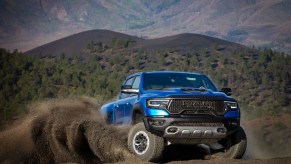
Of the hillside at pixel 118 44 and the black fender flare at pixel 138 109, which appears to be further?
the hillside at pixel 118 44

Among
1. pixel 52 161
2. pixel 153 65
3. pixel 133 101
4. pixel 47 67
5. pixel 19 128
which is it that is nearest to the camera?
pixel 133 101

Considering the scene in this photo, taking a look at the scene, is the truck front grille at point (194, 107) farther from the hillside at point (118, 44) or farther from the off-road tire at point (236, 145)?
the hillside at point (118, 44)

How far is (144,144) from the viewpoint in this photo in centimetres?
942

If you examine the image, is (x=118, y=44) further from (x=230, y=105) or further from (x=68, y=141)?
(x=230, y=105)

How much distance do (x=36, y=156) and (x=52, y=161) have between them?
1.32ft

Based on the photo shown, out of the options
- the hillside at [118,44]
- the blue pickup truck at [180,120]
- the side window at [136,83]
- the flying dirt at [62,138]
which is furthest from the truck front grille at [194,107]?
the hillside at [118,44]

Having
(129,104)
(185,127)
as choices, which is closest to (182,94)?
(185,127)

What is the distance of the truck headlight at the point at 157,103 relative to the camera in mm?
9414

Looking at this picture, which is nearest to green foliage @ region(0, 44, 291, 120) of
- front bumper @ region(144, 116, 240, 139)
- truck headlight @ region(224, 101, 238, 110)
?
truck headlight @ region(224, 101, 238, 110)

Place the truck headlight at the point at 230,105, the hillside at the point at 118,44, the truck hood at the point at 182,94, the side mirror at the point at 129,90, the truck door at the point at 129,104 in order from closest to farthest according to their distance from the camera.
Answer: the truck hood at the point at 182,94 < the truck headlight at the point at 230,105 < the side mirror at the point at 129,90 < the truck door at the point at 129,104 < the hillside at the point at 118,44

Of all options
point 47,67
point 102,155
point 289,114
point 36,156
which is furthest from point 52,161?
point 47,67

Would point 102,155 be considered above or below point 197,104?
below

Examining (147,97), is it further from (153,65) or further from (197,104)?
(153,65)

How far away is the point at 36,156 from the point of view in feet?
36.4
